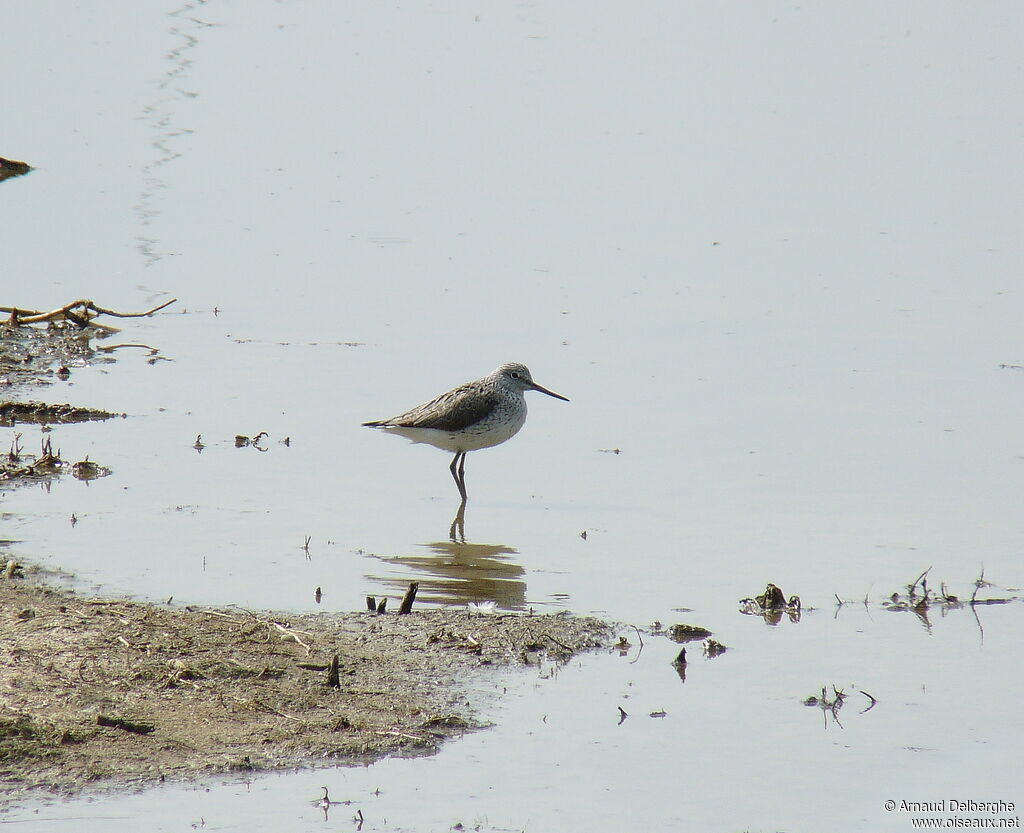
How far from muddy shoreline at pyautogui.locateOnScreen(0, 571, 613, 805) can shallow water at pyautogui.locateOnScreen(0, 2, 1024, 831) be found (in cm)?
20

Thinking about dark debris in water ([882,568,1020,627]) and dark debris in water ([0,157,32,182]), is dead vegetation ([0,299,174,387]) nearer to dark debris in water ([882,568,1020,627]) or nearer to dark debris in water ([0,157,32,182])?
dark debris in water ([0,157,32,182])

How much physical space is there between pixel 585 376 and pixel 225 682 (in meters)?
6.44

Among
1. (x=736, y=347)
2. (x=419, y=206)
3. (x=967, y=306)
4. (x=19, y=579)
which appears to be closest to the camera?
(x=19, y=579)

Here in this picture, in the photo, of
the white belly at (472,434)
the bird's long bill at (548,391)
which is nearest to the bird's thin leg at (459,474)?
the white belly at (472,434)

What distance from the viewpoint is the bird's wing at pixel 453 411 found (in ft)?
33.8

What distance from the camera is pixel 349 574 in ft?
26.6

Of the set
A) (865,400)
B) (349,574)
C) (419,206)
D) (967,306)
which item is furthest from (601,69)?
(349,574)

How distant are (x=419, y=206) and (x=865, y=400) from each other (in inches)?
291

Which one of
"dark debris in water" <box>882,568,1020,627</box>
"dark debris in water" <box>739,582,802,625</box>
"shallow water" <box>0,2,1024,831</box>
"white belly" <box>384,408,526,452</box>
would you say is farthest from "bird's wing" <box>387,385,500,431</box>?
"dark debris in water" <box>882,568,1020,627</box>

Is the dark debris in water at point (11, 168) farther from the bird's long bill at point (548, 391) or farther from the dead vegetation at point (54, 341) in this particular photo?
the bird's long bill at point (548, 391)

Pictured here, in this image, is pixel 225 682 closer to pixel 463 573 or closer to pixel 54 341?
pixel 463 573

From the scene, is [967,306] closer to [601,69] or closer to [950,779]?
[950,779]

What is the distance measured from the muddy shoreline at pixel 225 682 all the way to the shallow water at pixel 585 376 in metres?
0.20

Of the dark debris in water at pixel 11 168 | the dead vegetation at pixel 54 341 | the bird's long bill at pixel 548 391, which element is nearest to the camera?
the bird's long bill at pixel 548 391
